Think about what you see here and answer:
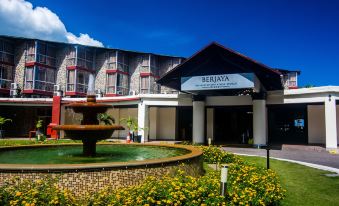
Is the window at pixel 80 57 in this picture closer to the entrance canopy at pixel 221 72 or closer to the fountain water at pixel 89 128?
the entrance canopy at pixel 221 72

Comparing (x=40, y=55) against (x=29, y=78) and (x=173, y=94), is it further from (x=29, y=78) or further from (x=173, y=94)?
(x=173, y=94)

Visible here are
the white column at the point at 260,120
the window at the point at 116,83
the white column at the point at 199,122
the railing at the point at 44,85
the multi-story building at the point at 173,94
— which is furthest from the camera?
the window at the point at 116,83

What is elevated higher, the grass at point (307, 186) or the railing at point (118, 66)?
the railing at point (118, 66)

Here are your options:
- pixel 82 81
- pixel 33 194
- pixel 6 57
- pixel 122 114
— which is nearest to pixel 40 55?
pixel 6 57

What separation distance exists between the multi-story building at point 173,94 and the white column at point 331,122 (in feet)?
0.21

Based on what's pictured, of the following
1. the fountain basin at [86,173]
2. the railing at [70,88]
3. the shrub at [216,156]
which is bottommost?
the shrub at [216,156]

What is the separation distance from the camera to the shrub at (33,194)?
538 centimetres

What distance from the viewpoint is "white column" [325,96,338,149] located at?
20422 millimetres

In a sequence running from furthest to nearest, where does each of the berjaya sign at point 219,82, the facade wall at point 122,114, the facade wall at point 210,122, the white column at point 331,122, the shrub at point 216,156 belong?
the facade wall at point 122,114 → the facade wall at point 210,122 → the white column at point 331,122 → the berjaya sign at point 219,82 → the shrub at point 216,156

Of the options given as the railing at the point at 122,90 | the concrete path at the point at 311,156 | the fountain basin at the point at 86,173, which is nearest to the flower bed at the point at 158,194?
the fountain basin at the point at 86,173

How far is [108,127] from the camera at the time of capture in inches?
390

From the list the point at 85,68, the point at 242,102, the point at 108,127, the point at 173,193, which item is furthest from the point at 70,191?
the point at 85,68

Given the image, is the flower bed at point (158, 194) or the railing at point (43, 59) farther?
the railing at point (43, 59)

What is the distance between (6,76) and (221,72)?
27504 millimetres
